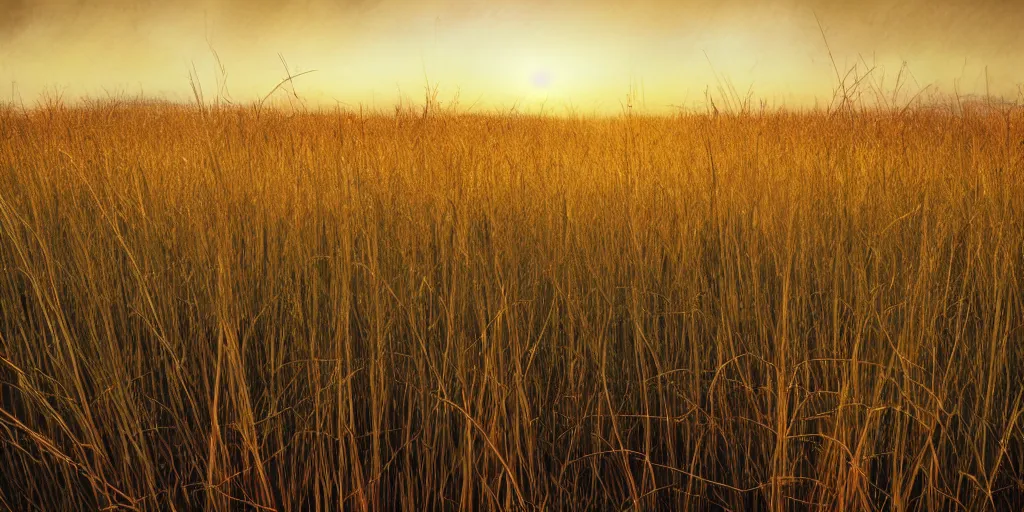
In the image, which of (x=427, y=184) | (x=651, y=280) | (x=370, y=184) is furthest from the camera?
(x=427, y=184)

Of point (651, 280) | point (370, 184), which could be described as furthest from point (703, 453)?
point (370, 184)

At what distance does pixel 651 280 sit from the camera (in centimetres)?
196

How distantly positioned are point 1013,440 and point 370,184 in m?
1.90

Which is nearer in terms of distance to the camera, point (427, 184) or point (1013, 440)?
point (1013, 440)

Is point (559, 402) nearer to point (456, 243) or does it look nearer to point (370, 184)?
point (456, 243)

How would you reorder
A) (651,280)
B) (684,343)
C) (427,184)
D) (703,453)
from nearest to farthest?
1. (703,453)
2. (684,343)
3. (651,280)
4. (427,184)

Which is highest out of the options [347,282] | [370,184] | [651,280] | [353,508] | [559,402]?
[370,184]

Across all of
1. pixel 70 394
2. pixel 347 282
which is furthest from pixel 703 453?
pixel 70 394

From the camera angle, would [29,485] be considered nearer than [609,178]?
Yes

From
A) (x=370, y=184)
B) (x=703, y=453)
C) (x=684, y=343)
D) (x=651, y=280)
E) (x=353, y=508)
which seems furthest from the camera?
(x=370, y=184)

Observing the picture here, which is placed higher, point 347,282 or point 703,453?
point 347,282

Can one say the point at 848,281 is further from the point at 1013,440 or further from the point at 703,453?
the point at 703,453

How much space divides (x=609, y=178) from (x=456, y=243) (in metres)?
1.37

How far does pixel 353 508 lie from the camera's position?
1436mm
